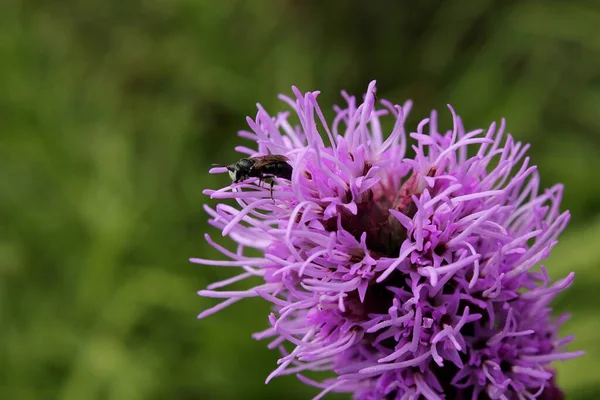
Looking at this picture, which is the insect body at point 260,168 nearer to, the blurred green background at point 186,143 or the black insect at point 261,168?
the black insect at point 261,168

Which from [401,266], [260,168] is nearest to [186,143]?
[260,168]

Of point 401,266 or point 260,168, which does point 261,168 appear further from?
point 401,266

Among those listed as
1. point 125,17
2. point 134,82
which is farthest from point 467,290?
point 125,17

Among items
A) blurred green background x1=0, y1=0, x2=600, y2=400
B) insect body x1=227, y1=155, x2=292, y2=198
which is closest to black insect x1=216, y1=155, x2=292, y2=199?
insect body x1=227, y1=155, x2=292, y2=198

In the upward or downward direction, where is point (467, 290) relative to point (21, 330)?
downward

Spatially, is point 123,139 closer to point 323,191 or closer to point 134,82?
point 134,82

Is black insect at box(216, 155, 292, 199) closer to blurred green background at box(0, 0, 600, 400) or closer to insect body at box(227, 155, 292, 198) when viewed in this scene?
insect body at box(227, 155, 292, 198)

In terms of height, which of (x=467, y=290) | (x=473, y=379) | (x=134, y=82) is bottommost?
(x=473, y=379)

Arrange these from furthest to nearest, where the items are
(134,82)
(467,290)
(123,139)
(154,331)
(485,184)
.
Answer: (134,82), (123,139), (154,331), (485,184), (467,290)
